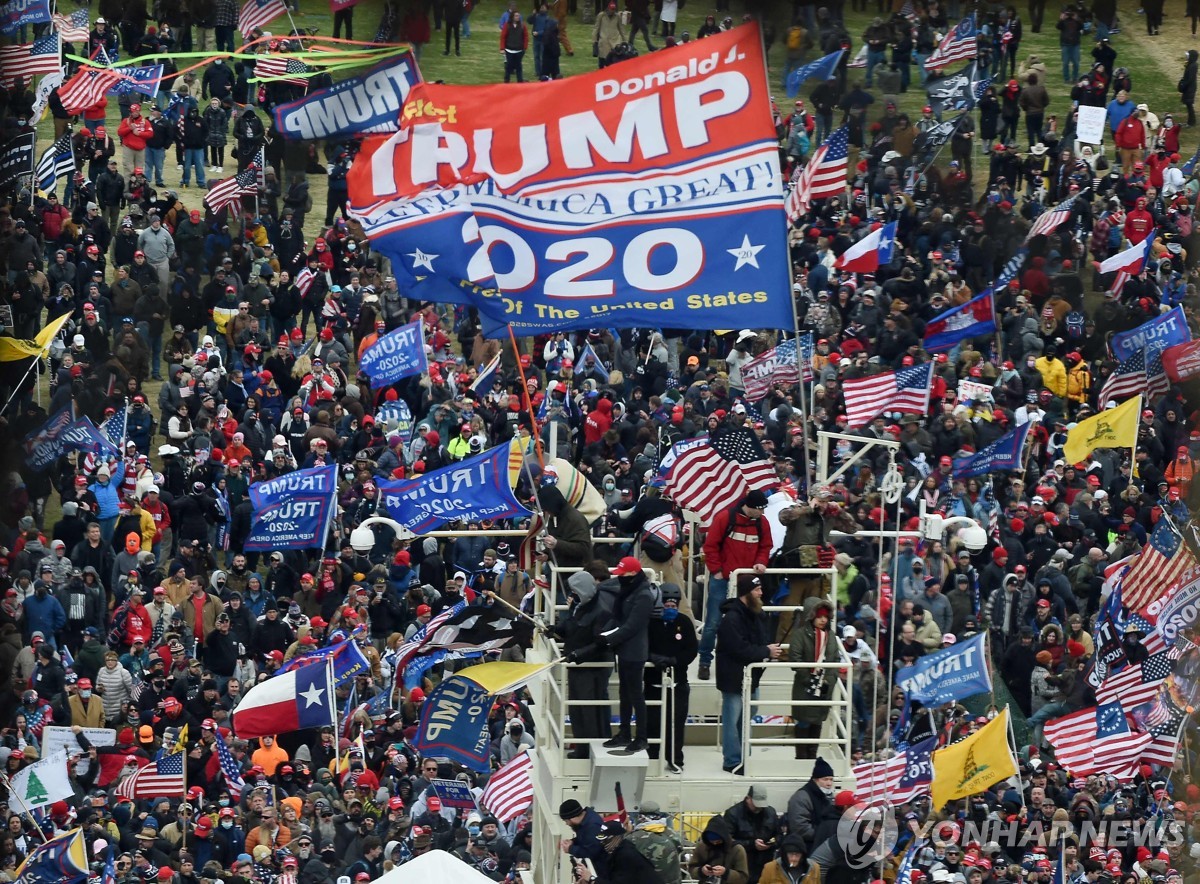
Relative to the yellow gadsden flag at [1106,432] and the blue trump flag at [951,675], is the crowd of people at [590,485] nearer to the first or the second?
the yellow gadsden flag at [1106,432]

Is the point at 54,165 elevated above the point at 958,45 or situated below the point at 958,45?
above

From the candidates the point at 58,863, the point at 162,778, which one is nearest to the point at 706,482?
the point at 58,863

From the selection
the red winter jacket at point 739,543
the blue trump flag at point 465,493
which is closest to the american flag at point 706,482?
the red winter jacket at point 739,543

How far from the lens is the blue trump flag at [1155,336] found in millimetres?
43125

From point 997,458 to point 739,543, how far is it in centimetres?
1555

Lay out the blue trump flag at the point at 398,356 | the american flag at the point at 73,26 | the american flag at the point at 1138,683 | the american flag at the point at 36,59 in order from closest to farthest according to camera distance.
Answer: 1. the american flag at the point at 1138,683
2. the blue trump flag at the point at 398,356
3. the american flag at the point at 36,59
4. the american flag at the point at 73,26

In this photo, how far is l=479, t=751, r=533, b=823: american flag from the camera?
98.0ft

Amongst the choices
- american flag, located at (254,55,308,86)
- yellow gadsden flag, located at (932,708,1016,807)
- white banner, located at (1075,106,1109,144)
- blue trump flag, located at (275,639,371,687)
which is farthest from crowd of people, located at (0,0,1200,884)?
american flag, located at (254,55,308,86)

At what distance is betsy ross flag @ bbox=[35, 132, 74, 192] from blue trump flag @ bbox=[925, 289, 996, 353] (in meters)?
15.9

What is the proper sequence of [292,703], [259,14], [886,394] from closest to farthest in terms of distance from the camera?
[292,703]
[886,394]
[259,14]

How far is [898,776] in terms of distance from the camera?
27594mm

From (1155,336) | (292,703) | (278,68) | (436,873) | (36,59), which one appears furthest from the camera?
(278,68)

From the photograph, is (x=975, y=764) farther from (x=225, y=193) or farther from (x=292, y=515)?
(x=225, y=193)

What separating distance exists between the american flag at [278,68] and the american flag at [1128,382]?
54.6 ft
